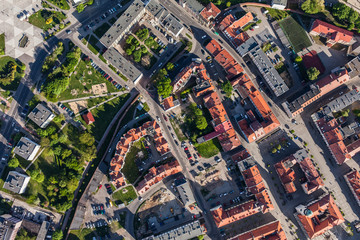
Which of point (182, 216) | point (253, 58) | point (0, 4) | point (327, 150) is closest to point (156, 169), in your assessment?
point (182, 216)

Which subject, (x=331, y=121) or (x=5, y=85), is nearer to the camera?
(x=331, y=121)

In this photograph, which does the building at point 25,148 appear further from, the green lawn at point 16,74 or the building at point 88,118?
the green lawn at point 16,74

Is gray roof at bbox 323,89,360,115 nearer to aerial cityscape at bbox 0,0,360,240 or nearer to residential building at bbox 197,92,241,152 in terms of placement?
aerial cityscape at bbox 0,0,360,240

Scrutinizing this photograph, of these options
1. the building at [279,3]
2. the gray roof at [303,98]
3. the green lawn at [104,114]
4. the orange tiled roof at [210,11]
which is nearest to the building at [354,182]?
the gray roof at [303,98]

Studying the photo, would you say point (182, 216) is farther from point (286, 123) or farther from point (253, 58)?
point (253, 58)

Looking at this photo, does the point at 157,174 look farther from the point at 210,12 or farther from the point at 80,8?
the point at 80,8

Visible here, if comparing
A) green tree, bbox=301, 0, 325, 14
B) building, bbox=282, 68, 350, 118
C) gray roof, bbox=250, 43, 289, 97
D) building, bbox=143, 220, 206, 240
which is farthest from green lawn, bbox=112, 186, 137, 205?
green tree, bbox=301, 0, 325, 14
